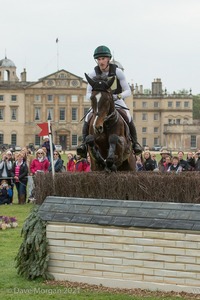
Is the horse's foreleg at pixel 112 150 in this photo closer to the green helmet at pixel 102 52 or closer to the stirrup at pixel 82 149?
the stirrup at pixel 82 149

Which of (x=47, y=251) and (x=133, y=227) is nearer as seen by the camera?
(x=133, y=227)

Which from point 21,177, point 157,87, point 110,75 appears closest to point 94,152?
point 110,75

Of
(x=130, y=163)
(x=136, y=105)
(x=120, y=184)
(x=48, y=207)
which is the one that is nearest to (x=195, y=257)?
(x=120, y=184)

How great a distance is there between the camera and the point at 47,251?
8.82 meters

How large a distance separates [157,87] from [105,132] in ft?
435

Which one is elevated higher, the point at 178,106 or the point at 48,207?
the point at 178,106

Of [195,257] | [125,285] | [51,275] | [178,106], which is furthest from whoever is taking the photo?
[178,106]

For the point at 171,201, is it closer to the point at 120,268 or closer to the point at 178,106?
the point at 120,268

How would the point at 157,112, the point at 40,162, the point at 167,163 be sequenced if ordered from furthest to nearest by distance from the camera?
1. the point at 157,112
2. the point at 40,162
3. the point at 167,163

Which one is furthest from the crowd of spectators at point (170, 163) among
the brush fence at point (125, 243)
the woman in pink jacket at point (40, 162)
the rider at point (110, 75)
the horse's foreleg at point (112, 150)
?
the brush fence at point (125, 243)

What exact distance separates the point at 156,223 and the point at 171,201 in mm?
552

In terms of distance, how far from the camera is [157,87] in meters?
142

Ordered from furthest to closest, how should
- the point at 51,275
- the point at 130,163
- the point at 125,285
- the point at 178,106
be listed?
the point at 178,106 < the point at 130,163 < the point at 51,275 < the point at 125,285

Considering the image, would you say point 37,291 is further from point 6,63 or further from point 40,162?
point 6,63
